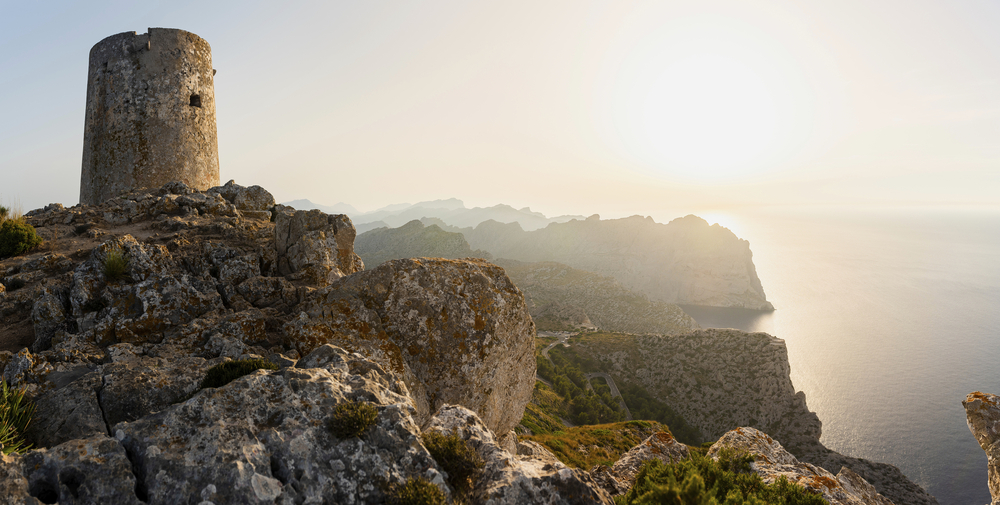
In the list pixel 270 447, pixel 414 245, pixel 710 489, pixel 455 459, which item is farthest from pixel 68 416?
pixel 414 245

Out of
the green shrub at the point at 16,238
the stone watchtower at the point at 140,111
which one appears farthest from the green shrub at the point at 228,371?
the stone watchtower at the point at 140,111

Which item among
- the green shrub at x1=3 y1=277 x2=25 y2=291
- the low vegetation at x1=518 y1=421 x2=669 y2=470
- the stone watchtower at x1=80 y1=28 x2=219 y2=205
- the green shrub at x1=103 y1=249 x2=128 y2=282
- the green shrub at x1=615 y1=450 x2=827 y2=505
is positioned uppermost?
the stone watchtower at x1=80 y1=28 x2=219 y2=205

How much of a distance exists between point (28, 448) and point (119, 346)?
2342 millimetres

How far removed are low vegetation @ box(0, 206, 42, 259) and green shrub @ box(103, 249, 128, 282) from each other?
5066 millimetres

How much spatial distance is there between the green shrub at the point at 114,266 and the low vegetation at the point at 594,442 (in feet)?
51.5

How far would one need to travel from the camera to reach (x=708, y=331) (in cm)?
6250

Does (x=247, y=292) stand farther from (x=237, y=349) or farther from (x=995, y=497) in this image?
(x=995, y=497)

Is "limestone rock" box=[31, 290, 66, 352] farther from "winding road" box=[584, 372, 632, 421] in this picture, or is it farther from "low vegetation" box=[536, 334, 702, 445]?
"winding road" box=[584, 372, 632, 421]

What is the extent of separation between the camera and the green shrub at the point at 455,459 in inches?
214

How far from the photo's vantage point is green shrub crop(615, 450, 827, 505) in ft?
18.8

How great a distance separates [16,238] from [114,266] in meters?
5.46

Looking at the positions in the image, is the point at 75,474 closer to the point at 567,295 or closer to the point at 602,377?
the point at 602,377

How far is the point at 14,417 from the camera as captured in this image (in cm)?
522

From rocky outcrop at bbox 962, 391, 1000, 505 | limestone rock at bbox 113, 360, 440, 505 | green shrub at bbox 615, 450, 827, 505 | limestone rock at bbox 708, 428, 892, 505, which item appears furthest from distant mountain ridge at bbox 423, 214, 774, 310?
limestone rock at bbox 113, 360, 440, 505
